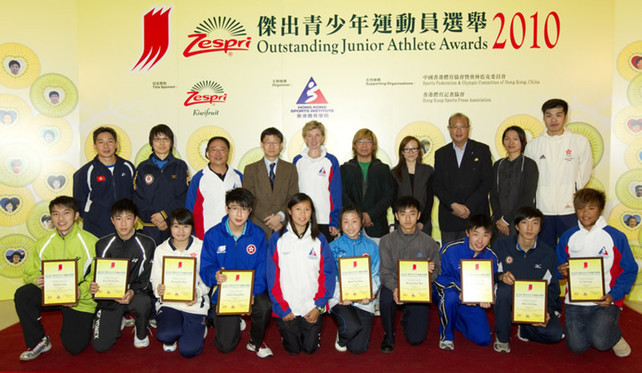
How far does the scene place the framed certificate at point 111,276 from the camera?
3.78 meters

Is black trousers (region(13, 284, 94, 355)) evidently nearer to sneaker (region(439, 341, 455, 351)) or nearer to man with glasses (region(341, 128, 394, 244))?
man with glasses (region(341, 128, 394, 244))

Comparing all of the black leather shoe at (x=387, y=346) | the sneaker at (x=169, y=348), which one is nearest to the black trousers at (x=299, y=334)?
the black leather shoe at (x=387, y=346)

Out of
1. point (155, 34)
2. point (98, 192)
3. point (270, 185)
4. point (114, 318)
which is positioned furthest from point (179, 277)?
point (155, 34)

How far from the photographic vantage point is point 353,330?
12.2 feet

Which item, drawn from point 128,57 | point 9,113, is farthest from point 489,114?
point 9,113

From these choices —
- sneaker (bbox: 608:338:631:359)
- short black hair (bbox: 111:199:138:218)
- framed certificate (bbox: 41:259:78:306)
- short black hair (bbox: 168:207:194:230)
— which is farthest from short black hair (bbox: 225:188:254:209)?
sneaker (bbox: 608:338:631:359)

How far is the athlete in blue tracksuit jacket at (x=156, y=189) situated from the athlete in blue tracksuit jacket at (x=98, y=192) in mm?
212

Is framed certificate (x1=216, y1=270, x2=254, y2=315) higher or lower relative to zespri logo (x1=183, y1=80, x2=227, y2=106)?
lower

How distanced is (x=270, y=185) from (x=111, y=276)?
5.61ft

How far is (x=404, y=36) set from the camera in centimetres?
569

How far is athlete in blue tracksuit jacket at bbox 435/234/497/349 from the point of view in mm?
3871

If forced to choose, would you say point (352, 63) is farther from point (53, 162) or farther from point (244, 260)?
point (53, 162)

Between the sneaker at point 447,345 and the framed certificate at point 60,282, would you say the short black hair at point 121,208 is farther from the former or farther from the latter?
the sneaker at point 447,345

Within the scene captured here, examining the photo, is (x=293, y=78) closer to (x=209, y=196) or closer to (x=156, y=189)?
(x=209, y=196)
